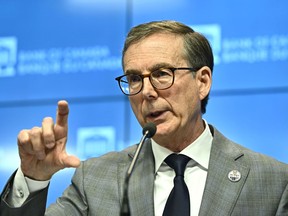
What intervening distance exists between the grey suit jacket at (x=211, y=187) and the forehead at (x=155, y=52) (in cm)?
39

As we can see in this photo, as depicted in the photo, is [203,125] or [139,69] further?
[203,125]

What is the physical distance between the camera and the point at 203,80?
2912 millimetres

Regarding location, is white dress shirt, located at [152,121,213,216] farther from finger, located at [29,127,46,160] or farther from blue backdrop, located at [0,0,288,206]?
blue backdrop, located at [0,0,288,206]

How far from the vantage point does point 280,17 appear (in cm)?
363

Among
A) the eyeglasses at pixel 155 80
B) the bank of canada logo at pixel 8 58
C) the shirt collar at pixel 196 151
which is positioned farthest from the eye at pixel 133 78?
the bank of canada logo at pixel 8 58

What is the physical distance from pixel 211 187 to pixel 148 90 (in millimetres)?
475

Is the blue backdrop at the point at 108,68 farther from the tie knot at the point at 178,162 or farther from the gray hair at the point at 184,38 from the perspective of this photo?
the tie knot at the point at 178,162

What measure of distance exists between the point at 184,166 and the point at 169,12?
1.43 meters

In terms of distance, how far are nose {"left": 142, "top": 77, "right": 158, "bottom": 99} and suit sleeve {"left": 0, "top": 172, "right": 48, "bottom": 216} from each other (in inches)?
23.3

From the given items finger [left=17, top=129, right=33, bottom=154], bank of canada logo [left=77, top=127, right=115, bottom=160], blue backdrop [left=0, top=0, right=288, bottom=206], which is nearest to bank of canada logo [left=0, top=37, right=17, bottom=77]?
blue backdrop [left=0, top=0, right=288, bottom=206]

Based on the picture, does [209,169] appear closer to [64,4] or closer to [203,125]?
[203,125]

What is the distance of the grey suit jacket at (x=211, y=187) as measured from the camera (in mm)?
2533

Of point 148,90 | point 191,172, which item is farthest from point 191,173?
point 148,90

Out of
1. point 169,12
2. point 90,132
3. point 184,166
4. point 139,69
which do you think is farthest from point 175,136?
point 169,12
